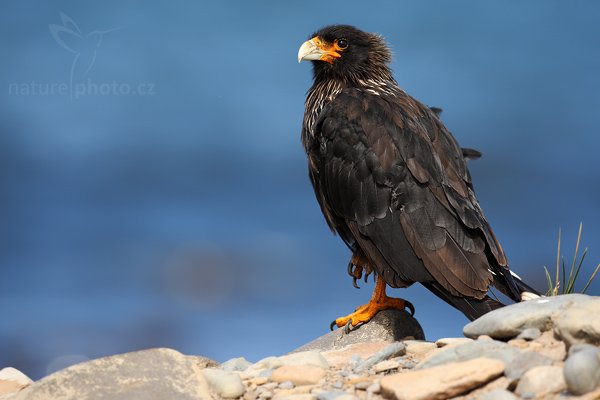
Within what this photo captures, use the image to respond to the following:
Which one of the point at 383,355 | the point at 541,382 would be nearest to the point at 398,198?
the point at 383,355

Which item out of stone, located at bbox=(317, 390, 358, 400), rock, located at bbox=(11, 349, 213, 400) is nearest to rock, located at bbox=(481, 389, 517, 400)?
stone, located at bbox=(317, 390, 358, 400)

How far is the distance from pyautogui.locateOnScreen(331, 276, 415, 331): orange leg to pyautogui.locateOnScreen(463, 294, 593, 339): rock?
5.53ft

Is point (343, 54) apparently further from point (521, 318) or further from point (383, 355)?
point (521, 318)

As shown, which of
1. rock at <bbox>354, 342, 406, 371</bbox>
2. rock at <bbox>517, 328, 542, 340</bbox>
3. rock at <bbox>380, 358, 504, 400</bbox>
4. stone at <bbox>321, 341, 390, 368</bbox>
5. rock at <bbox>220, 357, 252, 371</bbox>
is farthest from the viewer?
rock at <bbox>220, 357, 252, 371</bbox>

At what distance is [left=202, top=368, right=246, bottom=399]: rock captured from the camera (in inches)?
180

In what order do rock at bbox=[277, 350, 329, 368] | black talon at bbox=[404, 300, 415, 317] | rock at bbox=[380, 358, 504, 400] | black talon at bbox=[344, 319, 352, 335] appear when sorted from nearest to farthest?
rock at bbox=[380, 358, 504, 400] → rock at bbox=[277, 350, 329, 368] → black talon at bbox=[344, 319, 352, 335] → black talon at bbox=[404, 300, 415, 317]

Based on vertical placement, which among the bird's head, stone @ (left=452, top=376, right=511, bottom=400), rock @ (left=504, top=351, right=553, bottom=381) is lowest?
stone @ (left=452, top=376, right=511, bottom=400)

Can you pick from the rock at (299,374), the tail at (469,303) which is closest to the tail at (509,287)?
the tail at (469,303)

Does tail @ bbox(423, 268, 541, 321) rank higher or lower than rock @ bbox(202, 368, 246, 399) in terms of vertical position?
higher

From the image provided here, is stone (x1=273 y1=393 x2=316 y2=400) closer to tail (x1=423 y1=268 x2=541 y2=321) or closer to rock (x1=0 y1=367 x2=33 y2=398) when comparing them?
tail (x1=423 y1=268 x2=541 y2=321)

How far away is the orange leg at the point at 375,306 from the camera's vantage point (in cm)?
646

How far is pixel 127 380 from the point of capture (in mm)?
4418

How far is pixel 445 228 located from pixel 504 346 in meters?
1.69

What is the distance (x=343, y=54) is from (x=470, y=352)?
12.3ft
